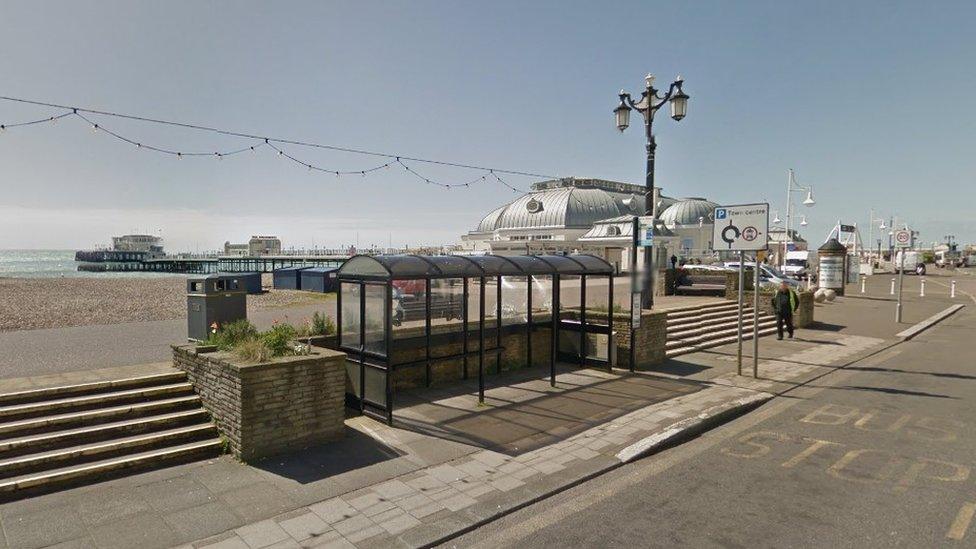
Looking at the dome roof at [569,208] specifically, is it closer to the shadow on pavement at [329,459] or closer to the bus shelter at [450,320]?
the bus shelter at [450,320]

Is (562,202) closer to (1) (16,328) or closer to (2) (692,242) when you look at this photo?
(2) (692,242)

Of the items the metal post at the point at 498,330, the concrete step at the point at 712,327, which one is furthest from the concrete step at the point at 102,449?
the concrete step at the point at 712,327

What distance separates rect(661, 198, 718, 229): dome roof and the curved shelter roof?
69510 mm

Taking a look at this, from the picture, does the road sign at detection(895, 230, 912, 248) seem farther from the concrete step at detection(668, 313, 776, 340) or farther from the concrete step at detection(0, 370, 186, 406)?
the concrete step at detection(0, 370, 186, 406)

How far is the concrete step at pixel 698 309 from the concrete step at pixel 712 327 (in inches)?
26.8

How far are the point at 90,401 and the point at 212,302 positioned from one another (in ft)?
10.3

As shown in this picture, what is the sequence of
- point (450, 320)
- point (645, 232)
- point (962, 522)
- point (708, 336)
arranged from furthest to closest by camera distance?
point (708, 336) < point (645, 232) < point (450, 320) < point (962, 522)

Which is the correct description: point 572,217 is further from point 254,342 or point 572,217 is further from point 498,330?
point 254,342

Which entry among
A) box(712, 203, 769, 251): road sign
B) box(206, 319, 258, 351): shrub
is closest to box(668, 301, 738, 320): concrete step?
box(712, 203, 769, 251): road sign

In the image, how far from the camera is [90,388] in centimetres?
734

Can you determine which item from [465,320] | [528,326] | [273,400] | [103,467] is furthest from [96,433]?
[528,326]

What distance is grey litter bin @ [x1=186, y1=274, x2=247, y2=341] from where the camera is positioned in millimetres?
9938

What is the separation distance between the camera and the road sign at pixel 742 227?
36.7 feet

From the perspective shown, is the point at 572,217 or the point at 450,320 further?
the point at 572,217
